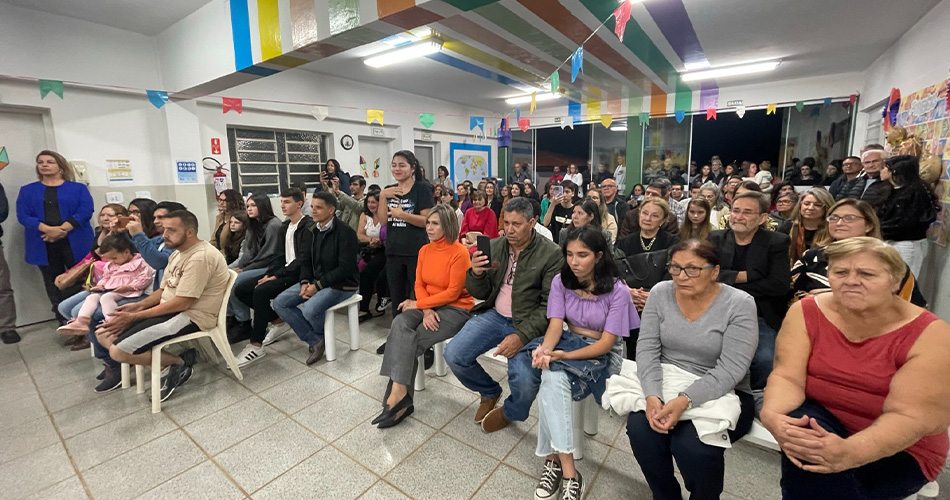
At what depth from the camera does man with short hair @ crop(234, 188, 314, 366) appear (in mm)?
3080

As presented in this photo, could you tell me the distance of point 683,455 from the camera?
4.60ft

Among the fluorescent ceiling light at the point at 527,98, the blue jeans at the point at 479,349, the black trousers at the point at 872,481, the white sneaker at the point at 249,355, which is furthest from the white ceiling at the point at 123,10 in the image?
the fluorescent ceiling light at the point at 527,98

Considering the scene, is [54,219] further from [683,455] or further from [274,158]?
[683,455]

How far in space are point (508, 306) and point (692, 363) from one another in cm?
96

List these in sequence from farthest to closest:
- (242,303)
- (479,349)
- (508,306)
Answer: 1. (242,303)
2. (508,306)
3. (479,349)

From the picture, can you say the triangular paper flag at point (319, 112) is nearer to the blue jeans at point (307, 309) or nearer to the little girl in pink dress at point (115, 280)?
the little girl in pink dress at point (115, 280)

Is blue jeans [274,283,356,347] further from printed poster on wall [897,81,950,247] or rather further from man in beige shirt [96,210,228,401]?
printed poster on wall [897,81,950,247]

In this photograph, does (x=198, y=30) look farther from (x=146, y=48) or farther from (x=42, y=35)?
(x=42, y=35)

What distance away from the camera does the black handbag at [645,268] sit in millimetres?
2324

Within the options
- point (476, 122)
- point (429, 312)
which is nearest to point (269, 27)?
point (429, 312)

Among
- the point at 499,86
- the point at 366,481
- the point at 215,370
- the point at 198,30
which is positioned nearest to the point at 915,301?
the point at 366,481

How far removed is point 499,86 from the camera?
277 inches

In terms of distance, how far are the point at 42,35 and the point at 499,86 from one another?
18.4 feet

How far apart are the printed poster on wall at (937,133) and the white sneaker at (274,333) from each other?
5.37 meters
